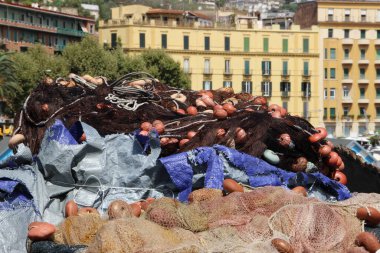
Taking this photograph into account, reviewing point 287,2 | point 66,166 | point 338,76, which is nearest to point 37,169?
point 66,166

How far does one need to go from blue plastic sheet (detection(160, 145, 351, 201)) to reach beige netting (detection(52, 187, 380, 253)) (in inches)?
24.2

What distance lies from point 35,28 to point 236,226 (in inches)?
3237

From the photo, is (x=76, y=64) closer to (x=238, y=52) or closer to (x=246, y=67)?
(x=238, y=52)

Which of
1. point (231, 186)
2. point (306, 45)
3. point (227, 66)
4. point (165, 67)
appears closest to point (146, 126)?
point (231, 186)

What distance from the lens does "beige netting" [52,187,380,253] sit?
6242mm

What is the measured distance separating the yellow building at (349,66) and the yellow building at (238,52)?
2.33 m

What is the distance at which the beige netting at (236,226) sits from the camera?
246 inches

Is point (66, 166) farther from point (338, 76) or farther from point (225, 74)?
point (338, 76)

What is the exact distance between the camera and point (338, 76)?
8988cm

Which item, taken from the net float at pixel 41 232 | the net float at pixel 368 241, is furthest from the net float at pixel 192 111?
the net float at pixel 368 241

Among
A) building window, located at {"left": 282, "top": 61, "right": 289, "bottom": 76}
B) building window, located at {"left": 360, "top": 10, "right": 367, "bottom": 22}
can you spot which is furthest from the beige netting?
building window, located at {"left": 360, "top": 10, "right": 367, "bottom": 22}

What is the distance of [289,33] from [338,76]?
7.54 meters

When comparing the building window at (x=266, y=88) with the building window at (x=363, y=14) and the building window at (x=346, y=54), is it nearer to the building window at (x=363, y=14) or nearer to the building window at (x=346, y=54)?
the building window at (x=346, y=54)

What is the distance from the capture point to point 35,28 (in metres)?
87.2
